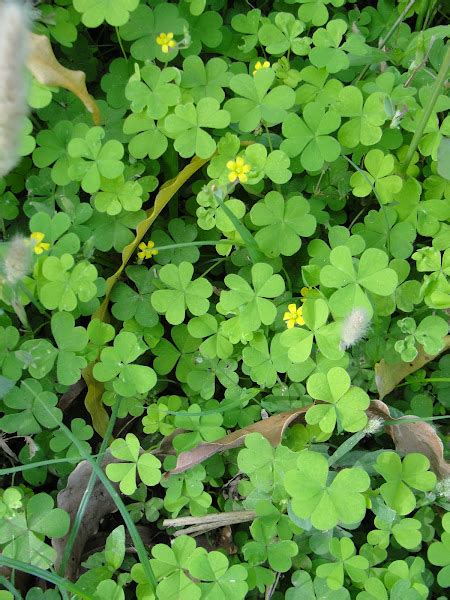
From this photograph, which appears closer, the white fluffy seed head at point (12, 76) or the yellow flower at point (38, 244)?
the white fluffy seed head at point (12, 76)

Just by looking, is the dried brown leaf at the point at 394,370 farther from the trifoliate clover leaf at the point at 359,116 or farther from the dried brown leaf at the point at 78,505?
the dried brown leaf at the point at 78,505

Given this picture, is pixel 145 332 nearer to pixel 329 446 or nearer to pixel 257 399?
pixel 257 399

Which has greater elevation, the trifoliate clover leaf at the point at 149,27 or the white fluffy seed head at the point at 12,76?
the white fluffy seed head at the point at 12,76

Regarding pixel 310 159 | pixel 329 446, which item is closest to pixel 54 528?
pixel 329 446

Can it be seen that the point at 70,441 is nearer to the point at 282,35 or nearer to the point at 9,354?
the point at 9,354

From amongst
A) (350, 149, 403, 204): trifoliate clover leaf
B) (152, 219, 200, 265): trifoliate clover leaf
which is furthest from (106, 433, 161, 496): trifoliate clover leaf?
(350, 149, 403, 204): trifoliate clover leaf

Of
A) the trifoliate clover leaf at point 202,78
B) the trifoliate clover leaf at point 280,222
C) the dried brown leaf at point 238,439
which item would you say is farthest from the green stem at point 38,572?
the trifoliate clover leaf at point 202,78
